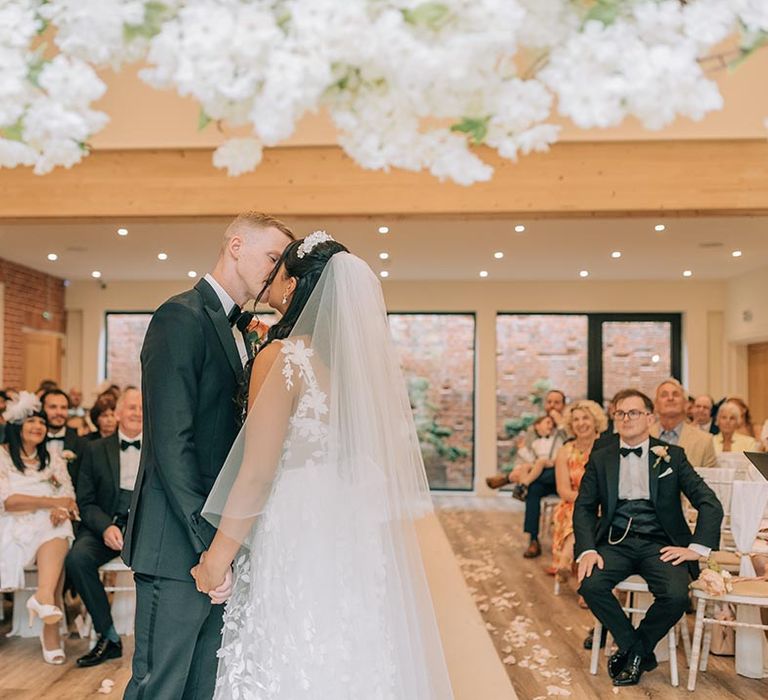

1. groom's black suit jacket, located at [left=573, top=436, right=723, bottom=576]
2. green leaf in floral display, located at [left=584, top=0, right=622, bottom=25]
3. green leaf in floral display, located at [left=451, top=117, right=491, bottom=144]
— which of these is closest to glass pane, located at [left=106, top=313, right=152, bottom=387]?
groom's black suit jacket, located at [left=573, top=436, right=723, bottom=576]

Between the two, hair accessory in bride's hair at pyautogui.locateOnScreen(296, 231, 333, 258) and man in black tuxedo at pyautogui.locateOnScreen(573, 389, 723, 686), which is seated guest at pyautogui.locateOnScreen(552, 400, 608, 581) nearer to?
man in black tuxedo at pyautogui.locateOnScreen(573, 389, 723, 686)

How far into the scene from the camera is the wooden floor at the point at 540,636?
4109 millimetres

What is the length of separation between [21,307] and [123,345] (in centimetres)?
209

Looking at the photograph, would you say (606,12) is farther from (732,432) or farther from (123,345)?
(123,345)

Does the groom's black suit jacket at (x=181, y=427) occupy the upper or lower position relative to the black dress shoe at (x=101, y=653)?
upper

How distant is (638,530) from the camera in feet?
14.9

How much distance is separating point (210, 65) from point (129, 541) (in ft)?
5.13

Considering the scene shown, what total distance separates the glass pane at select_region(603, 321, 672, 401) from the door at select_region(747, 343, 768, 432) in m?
1.18

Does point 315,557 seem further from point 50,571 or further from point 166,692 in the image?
point 50,571

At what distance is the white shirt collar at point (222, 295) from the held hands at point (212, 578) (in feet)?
2.23

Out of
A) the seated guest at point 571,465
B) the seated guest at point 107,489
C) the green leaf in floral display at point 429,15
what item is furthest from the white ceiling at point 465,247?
the green leaf in floral display at point 429,15

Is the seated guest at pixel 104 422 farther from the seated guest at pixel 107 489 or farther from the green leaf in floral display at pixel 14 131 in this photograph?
the green leaf in floral display at pixel 14 131

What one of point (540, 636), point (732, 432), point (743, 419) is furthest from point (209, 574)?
point (743, 419)

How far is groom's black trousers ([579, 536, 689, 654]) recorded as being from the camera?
4211mm
